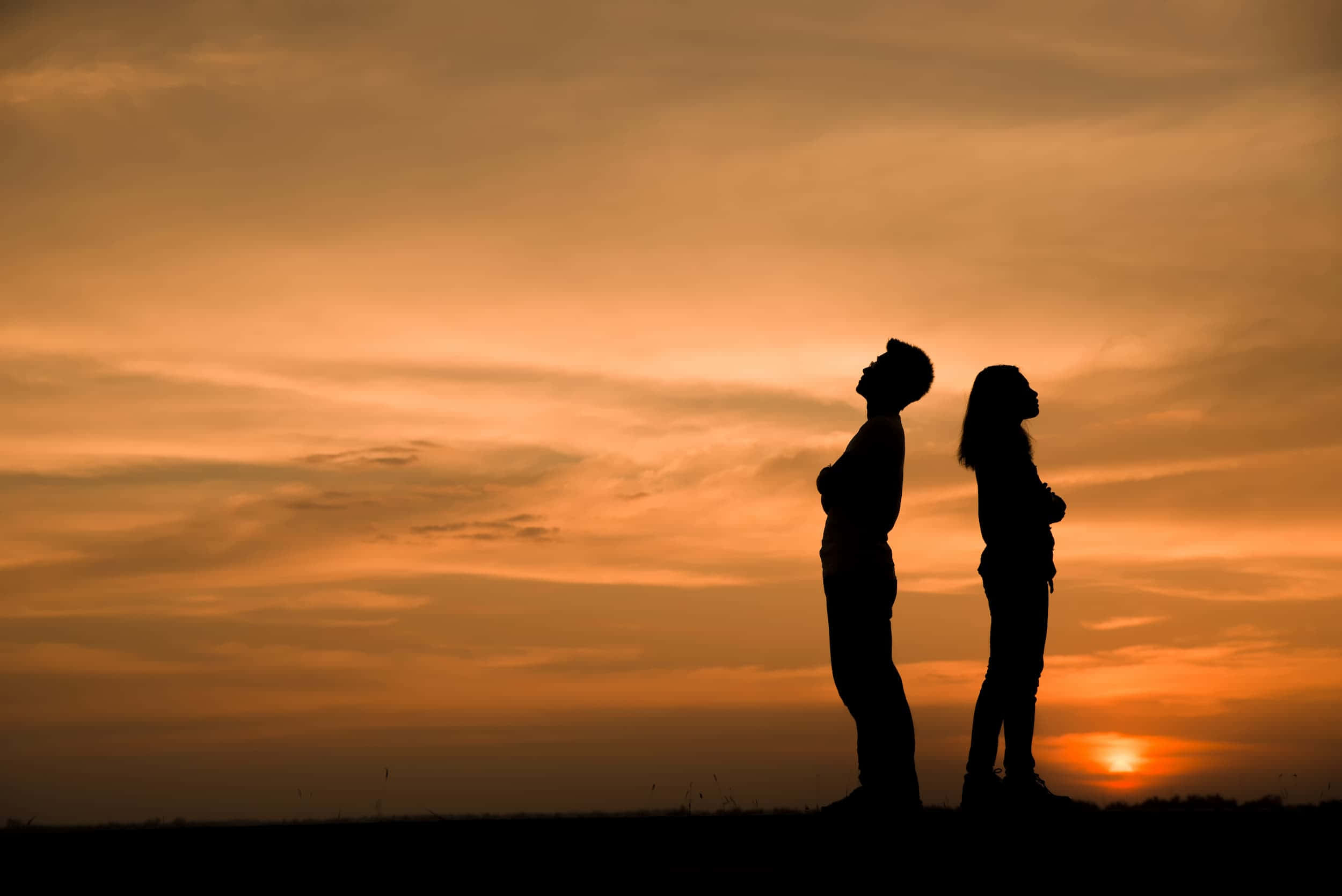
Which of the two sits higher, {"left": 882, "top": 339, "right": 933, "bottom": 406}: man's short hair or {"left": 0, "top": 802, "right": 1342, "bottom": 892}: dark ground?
{"left": 882, "top": 339, "right": 933, "bottom": 406}: man's short hair

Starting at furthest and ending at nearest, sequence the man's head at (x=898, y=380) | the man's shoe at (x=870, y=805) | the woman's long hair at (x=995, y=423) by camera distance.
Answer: the woman's long hair at (x=995, y=423) < the man's head at (x=898, y=380) < the man's shoe at (x=870, y=805)

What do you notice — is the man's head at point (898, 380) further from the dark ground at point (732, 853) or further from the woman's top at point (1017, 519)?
the dark ground at point (732, 853)

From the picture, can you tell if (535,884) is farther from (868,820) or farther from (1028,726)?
(1028,726)

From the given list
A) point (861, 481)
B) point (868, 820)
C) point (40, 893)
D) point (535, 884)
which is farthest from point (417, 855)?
point (861, 481)

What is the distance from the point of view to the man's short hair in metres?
8.28

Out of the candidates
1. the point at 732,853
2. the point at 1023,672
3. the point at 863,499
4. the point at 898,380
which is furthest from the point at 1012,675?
the point at 732,853

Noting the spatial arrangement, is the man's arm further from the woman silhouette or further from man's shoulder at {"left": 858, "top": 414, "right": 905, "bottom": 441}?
the woman silhouette

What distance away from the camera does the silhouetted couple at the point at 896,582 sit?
7945 millimetres

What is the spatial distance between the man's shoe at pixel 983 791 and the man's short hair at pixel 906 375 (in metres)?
2.27

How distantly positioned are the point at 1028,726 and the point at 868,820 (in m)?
1.39

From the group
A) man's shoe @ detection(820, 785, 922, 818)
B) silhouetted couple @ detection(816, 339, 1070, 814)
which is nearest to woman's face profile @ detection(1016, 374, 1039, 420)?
silhouetted couple @ detection(816, 339, 1070, 814)

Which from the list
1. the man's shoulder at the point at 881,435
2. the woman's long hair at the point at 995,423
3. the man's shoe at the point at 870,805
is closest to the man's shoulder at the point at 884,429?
the man's shoulder at the point at 881,435

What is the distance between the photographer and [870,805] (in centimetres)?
778

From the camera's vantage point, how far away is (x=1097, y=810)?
9.26 metres
